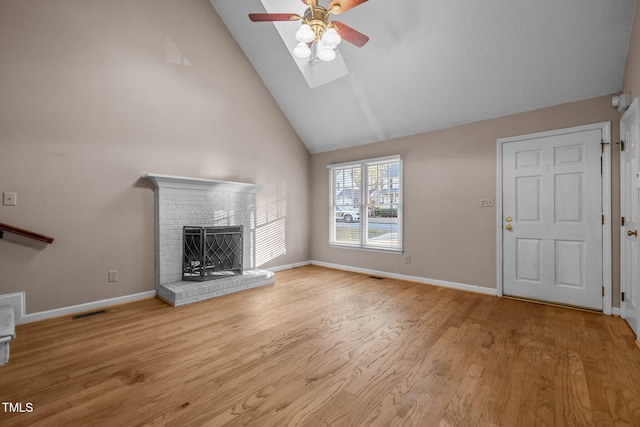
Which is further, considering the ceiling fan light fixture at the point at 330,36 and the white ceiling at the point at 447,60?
the white ceiling at the point at 447,60

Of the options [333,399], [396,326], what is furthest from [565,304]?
[333,399]

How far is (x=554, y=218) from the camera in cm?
340

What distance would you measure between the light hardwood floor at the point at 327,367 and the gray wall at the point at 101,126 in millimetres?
639

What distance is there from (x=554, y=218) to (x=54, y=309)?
19.2 ft

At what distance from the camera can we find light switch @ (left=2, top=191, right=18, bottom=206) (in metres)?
2.74

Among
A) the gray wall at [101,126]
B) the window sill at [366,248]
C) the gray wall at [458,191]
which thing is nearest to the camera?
the gray wall at [101,126]

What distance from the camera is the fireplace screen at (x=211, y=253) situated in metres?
3.91

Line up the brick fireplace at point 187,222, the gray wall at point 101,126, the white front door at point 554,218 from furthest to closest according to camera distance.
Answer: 1. the brick fireplace at point 187,222
2. the white front door at point 554,218
3. the gray wall at point 101,126

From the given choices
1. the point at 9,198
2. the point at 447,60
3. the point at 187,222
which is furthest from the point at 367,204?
the point at 9,198

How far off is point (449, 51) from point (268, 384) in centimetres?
395

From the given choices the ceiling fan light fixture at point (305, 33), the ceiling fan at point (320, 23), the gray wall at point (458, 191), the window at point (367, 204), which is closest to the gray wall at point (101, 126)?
the ceiling fan at point (320, 23)

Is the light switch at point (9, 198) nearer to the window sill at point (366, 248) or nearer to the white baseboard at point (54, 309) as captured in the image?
the white baseboard at point (54, 309)

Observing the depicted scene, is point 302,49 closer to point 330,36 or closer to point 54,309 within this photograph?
point 330,36

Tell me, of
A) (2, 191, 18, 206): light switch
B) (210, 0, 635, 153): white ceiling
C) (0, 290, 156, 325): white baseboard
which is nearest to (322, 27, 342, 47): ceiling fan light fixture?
(210, 0, 635, 153): white ceiling
